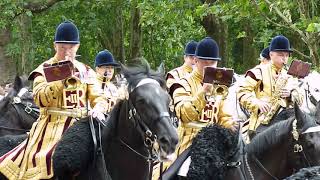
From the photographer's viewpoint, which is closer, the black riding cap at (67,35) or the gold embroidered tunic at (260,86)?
the black riding cap at (67,35)

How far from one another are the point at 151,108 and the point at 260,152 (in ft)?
5.94

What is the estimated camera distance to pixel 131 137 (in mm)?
6203

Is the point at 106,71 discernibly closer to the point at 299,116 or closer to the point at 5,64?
the point at 5,64

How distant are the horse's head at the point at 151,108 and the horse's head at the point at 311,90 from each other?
435 cm

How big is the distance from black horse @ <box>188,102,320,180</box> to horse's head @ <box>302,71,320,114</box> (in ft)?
9.53

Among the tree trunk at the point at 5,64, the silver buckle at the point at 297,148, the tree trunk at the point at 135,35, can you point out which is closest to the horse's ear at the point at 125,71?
the silver buckle at the point at 297,148

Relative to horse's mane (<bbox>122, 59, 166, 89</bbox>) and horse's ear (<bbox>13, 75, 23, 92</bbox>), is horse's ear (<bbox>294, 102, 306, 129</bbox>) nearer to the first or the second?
horse's mane (<bbox>122, 59, 166, 89</bbox>)

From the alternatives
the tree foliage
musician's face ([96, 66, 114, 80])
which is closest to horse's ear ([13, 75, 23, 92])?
musician's face ([96, 66, 114, 80])

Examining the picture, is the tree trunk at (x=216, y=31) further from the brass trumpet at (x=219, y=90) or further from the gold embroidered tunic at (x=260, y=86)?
the brass trumpet at (x=219, y=90)

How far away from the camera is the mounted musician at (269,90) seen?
8.48m

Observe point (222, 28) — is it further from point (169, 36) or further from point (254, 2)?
point (169, 36)

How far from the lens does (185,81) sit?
282 inches

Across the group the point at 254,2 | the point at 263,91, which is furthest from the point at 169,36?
the point at 263,91

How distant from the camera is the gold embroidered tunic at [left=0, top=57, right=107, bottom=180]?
22.3 ft
